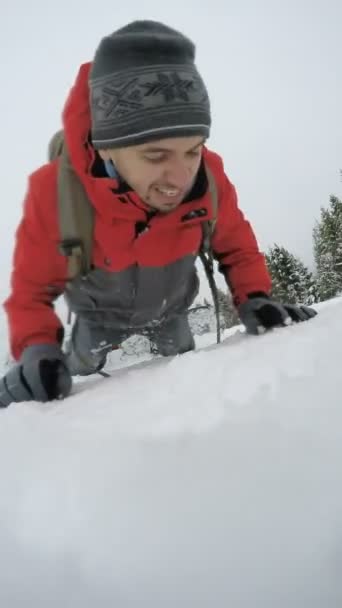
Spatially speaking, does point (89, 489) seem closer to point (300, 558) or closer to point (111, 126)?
point (300, 558)

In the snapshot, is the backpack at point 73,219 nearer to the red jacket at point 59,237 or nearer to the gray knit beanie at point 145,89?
the red jacket at point 59,237

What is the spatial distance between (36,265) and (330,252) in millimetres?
19716

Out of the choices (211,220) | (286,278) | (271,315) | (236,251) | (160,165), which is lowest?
(286,278)

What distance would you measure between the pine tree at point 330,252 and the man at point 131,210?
1821 centimetres

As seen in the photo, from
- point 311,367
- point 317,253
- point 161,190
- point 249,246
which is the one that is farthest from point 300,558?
point 317,253

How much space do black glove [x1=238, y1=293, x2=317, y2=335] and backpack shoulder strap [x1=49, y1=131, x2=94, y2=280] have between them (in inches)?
31.0

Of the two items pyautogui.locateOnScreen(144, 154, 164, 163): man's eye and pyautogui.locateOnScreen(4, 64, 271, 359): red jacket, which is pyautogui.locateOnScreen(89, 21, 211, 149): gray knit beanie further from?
pyautogui.locateOnScreen(4, 64, 271, 359): red jacket

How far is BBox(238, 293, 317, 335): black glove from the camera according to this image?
5.79 feet

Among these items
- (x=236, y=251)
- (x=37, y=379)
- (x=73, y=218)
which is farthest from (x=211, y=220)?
(x=37, y=379)

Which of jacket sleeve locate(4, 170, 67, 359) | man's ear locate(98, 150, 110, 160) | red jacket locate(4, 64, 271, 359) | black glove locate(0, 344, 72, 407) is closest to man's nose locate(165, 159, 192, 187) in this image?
red jacket locate(4, 64, 271, 359)

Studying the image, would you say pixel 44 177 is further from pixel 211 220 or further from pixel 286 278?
pixel 286 278

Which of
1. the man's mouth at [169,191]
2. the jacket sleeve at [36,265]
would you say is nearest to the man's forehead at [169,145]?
the man's mouth at [169,191]

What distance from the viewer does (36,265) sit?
1912 millimetres

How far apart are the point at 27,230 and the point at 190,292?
1.22 metres
